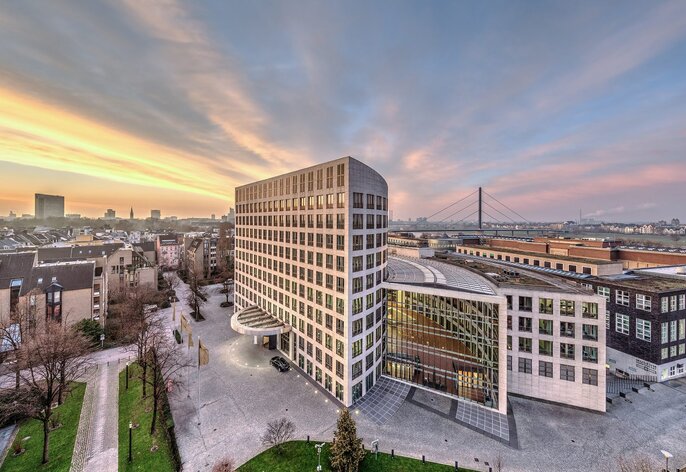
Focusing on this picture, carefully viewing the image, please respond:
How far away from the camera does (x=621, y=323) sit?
3919 cm

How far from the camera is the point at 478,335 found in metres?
33.1

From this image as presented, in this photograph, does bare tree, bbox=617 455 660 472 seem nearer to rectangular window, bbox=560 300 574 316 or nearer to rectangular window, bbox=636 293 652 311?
rectangular window, bbox=560 300 574 316

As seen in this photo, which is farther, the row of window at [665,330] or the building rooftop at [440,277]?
the building rooftop at [440,277]

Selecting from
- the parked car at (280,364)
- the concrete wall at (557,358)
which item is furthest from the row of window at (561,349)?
the parked car at (280,364)

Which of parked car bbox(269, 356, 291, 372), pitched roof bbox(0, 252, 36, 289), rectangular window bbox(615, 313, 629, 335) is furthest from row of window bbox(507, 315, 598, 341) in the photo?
pitched roof bbox(0, 252, 36, 289)

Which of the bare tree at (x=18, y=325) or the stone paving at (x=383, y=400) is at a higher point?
the bare tree at (x=18, y=325)

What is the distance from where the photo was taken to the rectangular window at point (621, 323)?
38625mm

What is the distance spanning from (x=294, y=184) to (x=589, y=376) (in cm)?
4597

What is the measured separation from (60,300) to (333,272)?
1994 inches

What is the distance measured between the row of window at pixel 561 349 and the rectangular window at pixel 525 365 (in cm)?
126

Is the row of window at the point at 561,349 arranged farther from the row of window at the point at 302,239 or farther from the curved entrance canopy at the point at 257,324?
the curved entrance canopy at the point at 257,324

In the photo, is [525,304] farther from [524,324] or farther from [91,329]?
[91,329]

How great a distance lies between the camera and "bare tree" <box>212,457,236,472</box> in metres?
21.4

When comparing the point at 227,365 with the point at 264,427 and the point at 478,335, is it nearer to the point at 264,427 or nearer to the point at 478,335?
the point at 264,427
